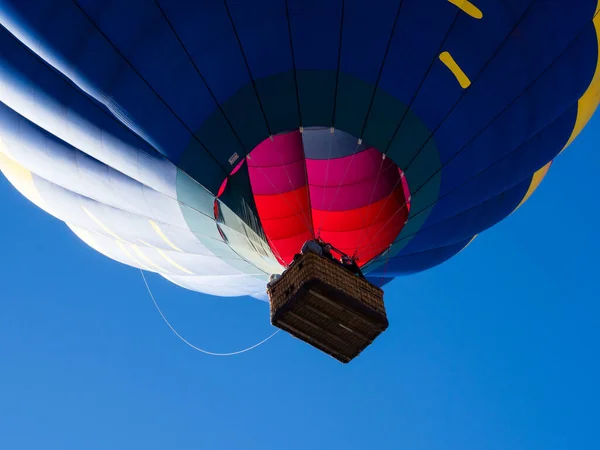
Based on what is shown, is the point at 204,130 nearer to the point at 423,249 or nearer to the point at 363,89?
the point at 363,89

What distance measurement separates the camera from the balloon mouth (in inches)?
368

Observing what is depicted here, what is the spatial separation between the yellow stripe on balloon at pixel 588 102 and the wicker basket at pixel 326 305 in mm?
2784

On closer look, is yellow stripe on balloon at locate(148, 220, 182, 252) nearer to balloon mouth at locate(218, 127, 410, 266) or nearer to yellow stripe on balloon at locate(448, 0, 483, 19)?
balloon mouth at locate(218, 127, 410, 266)

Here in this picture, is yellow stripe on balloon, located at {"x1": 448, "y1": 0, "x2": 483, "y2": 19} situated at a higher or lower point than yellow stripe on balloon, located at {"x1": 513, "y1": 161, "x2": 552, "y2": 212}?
lower

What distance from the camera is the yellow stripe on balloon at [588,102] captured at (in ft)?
28.2

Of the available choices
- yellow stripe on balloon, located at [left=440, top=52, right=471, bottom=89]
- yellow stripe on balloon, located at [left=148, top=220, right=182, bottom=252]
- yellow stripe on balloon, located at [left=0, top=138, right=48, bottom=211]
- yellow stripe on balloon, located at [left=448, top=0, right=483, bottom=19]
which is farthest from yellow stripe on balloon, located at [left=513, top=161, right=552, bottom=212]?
yellow stripe on balloon, located at [left=0, top=138, right=48, bottom=211]

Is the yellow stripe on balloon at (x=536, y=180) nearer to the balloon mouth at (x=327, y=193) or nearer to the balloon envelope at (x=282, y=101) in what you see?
the balloon envelope at (x=282, y=101)

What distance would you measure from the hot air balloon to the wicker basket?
38.7 inches

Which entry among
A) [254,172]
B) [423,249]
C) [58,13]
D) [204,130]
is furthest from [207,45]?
[423,249]

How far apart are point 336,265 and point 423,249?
81.7 inches

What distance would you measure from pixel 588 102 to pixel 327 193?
105 inches

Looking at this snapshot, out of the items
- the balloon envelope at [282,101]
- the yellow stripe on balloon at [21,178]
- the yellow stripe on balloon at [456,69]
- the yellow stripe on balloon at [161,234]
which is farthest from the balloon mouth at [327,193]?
the yellow stripe on balloon at [21,178]

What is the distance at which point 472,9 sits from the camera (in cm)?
780

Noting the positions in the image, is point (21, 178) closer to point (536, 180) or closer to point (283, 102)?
point (283, 102)
